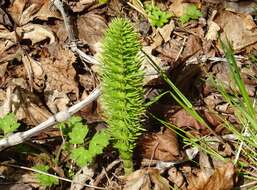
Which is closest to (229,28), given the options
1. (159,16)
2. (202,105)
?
(159,16)

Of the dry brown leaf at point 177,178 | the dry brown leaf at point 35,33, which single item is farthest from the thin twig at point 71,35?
the dry brown leaf at point 177,178

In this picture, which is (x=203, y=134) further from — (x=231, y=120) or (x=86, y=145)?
(x=86, y=145)

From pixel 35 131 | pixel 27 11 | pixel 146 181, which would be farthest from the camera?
pixel 27 11

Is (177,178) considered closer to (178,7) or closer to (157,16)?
(157,16)

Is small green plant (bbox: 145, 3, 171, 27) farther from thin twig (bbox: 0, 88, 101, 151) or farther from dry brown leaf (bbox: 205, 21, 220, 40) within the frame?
thin twig (bbox: 0, 88, 101, 151)

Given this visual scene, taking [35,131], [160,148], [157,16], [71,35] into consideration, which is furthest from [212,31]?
[35,131]

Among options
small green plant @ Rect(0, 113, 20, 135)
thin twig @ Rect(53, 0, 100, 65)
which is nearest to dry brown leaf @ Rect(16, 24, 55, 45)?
thin twig @ Rect(53, 0, 100, 65)
